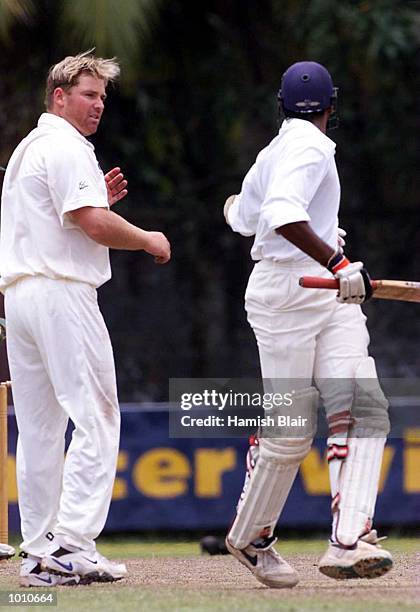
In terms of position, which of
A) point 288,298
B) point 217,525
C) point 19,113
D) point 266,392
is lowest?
point 217,525

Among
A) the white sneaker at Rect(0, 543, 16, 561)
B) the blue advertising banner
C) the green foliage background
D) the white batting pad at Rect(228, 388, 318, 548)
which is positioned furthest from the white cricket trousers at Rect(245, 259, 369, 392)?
the green foliage background

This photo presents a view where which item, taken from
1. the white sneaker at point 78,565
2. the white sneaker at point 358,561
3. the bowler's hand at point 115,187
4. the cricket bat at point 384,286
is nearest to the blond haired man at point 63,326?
the white sneaker at point 78,565

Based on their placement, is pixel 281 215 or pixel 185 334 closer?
pixel 281 215

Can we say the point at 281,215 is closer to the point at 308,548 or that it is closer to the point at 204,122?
the point at 308,548

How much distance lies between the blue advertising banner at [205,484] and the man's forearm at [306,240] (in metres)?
4.32

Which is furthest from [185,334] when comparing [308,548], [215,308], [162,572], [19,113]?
[162,572]

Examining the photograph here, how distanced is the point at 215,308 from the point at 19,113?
251 cm

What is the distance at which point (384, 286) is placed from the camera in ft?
19.0

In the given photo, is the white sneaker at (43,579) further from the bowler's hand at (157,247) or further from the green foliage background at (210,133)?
the green foliage background at (210,133)

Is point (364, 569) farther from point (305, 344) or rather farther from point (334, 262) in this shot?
point (334, 262)

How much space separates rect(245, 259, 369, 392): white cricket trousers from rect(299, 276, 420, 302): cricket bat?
0.63 feet

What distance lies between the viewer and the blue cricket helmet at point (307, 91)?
6.02 meters

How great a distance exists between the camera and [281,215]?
5.66 m

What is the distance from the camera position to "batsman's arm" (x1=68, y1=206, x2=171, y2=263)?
5.95 m
